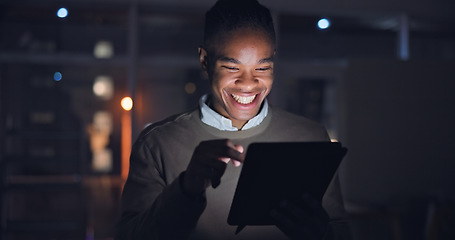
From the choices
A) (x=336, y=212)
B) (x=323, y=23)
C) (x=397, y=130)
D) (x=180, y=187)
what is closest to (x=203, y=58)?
(x=180, y=187)

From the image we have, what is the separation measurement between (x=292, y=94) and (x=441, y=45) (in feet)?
7.33

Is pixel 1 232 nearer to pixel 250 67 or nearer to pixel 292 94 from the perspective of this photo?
pixel 292 94

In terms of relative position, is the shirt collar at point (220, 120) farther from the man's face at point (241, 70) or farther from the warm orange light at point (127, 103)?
the warm orange light at point (127, 103)

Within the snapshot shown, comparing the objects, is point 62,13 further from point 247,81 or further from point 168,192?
point 168,192

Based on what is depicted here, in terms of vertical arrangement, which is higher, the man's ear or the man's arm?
the man's ear

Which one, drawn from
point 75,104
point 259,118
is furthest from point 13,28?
point 75,104

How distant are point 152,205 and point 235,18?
1.66 feet

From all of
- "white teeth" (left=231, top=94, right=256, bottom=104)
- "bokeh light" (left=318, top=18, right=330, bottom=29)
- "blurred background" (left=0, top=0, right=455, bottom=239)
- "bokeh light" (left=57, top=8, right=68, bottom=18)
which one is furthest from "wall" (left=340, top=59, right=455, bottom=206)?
"white teeth" (left=231, top=94, right=256, bottom=104)

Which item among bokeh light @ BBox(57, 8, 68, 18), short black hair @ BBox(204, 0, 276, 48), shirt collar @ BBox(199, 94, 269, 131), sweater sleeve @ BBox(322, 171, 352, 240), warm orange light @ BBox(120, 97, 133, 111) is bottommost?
sweater sleeve @ BBox(322, 171, 352, 240)

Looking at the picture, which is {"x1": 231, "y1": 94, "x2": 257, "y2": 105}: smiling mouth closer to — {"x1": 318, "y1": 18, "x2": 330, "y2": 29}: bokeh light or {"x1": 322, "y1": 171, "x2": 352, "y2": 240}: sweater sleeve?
{"x1": 322, "y1": 171, "x2": 352, "y2": 240}: sweater sleeve

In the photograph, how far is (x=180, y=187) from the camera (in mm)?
996

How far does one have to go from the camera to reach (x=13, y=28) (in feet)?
18.2

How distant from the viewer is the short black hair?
1152 mm

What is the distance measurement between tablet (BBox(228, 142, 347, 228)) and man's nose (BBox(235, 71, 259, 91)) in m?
0.25
